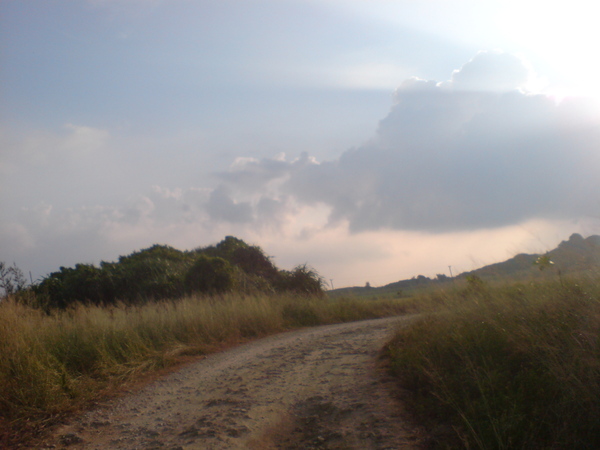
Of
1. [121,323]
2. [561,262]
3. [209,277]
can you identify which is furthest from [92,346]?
[209,277]

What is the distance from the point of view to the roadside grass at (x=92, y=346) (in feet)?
18.6

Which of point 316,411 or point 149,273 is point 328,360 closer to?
point 316,411

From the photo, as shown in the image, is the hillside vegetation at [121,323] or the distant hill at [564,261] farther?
the distant hill at [564,261]

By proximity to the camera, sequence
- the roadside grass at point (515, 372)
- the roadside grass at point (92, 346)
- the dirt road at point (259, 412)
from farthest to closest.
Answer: the roadside grass at point (92, 346), the dirt road at point (259, 412), the roadside grass at point (515, 372)

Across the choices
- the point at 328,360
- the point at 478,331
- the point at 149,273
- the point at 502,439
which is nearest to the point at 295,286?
the point at 149,273

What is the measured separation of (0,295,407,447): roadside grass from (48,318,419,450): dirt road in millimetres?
456

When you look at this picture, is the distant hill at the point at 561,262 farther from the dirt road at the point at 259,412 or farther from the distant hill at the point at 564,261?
the dirt road at the point at 259,412

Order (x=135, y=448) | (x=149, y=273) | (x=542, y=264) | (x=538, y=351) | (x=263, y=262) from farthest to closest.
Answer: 1. (x=263, y=262)
2. (x=149, y=273)
3. (x=542, y=264)
4. (x=538, y=351)
5. (x=135, y=448)

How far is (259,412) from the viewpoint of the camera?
552 cm

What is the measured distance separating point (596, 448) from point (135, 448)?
4.17 metres

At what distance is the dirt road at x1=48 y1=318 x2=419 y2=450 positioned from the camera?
15.5 feet

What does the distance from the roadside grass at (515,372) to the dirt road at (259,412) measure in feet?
1.53

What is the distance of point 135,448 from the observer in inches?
185

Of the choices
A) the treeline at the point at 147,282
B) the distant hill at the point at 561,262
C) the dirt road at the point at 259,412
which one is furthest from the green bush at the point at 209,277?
the distant hill at the point at 561,262
